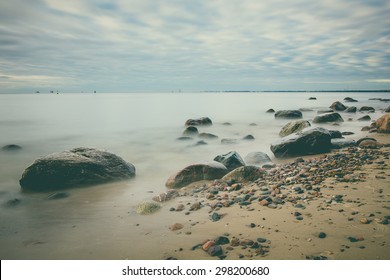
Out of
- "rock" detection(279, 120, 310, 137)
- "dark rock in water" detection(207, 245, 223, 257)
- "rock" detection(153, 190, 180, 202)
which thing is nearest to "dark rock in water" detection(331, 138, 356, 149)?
"rock" detection(279, 120, 310, 137)

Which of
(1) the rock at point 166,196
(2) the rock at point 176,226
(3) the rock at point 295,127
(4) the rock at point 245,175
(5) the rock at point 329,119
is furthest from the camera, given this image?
(5) the rock at point 329,119

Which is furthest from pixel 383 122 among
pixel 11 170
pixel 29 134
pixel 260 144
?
pixel 29 134

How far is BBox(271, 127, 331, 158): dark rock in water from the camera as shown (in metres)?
9.81

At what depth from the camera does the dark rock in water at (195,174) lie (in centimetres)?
715

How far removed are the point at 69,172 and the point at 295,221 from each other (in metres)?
5.77

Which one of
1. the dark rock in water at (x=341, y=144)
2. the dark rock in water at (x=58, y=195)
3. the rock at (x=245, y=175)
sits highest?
the dark rock in water at (x=341, y=144)

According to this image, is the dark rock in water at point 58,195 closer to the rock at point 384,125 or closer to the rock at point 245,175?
the rock at point 245,175

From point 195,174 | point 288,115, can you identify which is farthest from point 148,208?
point 288,115

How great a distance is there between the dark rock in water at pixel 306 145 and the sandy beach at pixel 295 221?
11.3ft

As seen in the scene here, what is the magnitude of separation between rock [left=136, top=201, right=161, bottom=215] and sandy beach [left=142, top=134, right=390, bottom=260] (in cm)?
22

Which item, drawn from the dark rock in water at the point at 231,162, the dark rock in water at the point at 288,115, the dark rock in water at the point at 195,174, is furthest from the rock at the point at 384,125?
the dark rock in water at the point at 288,115

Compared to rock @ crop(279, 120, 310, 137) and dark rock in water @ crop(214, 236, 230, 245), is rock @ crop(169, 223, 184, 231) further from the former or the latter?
rock @ crop(279, 120, 310, 137)

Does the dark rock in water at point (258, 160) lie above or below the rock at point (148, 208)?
above

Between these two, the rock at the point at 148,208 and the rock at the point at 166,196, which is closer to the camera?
the rock at the point at 148,208
